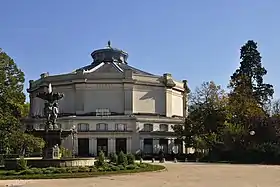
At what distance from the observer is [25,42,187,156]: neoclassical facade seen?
9356cm

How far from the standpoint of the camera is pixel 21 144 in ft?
150

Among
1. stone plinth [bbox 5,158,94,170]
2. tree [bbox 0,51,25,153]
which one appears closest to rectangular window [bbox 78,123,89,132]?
tree [bbox 0,51,25,153]

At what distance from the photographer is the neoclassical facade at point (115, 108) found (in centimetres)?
9356

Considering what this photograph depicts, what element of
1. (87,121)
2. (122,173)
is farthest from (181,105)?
(122,173)

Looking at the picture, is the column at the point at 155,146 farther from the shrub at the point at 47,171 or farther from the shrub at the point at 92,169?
the shrub at the point at 47,171

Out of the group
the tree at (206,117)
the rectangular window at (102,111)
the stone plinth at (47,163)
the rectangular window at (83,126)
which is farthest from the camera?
the rectangular window at (102,111)

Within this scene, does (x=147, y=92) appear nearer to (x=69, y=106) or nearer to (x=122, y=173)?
(x=69, y=106)

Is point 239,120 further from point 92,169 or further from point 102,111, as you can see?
point 92,169

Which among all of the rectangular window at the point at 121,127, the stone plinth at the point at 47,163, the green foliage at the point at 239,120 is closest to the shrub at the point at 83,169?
the stone plinth at the point at 47,163

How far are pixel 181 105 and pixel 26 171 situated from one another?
289 ft

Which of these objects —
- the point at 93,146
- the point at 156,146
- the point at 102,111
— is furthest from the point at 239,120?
the point at 102,111

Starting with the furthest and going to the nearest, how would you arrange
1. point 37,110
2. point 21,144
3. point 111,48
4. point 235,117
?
point 111,48 → point 37,110 → point 235,117 → point 21,144

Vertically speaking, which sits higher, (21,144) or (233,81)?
(233,81)

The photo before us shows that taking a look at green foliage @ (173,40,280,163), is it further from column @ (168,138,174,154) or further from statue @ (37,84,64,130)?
statue @ (37,84,64,130)
